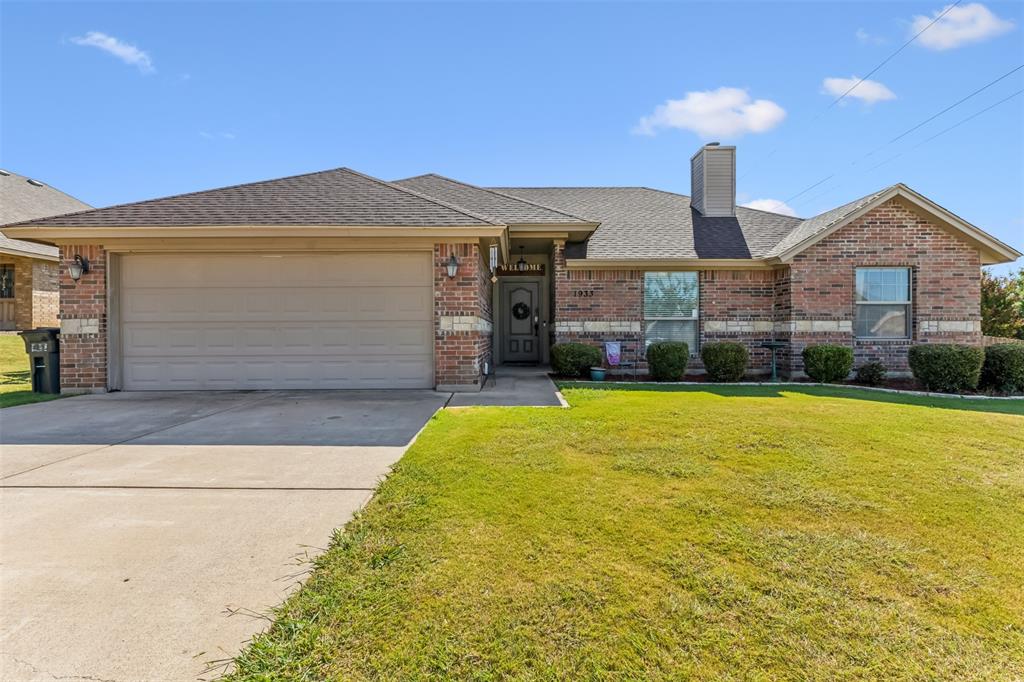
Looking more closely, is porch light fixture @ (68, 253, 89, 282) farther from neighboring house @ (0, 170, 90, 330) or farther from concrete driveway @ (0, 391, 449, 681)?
neighboring house @ (0, 170, 90, 330)

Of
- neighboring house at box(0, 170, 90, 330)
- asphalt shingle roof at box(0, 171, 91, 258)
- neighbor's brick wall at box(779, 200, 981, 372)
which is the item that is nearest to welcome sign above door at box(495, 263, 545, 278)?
neighbor's brick wall at box(779, 200, 981, 372)

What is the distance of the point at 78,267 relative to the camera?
8.34m

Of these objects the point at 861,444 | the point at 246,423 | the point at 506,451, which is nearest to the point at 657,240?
the point at 861,444

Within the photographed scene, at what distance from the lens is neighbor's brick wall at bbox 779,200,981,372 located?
1073 centimetres

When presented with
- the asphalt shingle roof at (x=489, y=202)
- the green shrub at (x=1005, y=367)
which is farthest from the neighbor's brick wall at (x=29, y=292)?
the green shrub at (x=1005, y=367)

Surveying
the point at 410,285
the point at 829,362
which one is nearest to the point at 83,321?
the point at 410,285

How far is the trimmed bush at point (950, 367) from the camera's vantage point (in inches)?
351

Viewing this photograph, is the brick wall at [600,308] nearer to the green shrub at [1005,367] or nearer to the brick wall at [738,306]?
the brick wall at [738,306]

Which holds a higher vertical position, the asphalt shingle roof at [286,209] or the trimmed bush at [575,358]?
the asphalt shingle roof at [286,209]

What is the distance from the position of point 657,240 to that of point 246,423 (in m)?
10.1

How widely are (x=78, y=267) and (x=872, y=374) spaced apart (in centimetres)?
1539

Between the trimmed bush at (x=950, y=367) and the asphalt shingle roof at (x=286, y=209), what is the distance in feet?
28.8

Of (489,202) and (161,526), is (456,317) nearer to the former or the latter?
(489,202)

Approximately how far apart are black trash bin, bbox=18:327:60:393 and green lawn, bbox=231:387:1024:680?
26.6ft
